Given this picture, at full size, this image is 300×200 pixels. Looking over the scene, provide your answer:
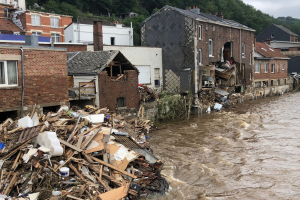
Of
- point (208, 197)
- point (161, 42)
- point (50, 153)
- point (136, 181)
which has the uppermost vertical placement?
point (161, 42)

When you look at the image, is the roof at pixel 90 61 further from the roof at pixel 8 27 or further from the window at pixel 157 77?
the roof at pixel 8 27

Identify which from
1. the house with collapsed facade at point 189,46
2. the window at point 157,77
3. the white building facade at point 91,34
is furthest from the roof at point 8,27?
the window at point 157,77

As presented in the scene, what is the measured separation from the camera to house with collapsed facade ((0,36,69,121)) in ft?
47.5

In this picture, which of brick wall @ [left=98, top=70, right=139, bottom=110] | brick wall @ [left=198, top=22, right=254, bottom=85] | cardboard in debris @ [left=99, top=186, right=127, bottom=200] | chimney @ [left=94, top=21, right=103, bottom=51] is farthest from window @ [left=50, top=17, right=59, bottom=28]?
cardboard in debris @ [left=99, top=186, right=127, bottom=200]

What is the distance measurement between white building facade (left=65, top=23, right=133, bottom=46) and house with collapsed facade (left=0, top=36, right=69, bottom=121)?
20915 mm

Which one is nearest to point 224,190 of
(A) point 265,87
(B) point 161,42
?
(B) point 161,42

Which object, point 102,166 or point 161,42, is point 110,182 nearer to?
point 102,166

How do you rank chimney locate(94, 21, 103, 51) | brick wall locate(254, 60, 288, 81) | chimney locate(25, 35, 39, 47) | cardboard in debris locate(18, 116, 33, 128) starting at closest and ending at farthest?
cardboard in debris locate(18, 116, 33, 128), chimney locate(25, 35, 39, 47), chimney locate(94, 21, 103, 51), brick wall locate(254, 60, 288, 81)

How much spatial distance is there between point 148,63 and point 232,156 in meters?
16.2

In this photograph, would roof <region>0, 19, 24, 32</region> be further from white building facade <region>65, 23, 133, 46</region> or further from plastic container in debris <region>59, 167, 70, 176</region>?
plastic container in debris <region>59, 167, 70, 176</region>

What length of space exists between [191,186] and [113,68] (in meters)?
13.7

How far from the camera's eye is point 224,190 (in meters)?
11.6

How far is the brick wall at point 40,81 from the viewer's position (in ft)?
48.2

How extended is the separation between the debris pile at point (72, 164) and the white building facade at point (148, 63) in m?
16.5
